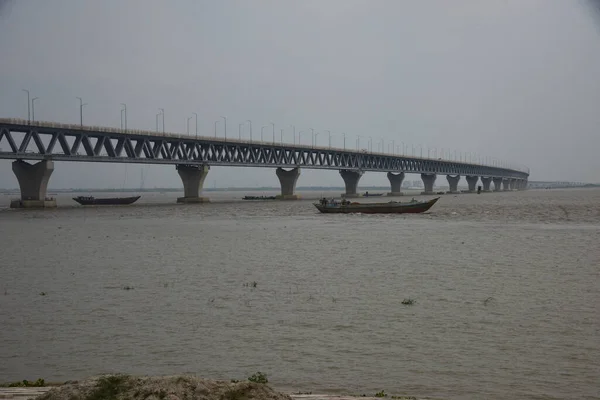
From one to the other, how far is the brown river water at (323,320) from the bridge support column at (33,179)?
71.8 m

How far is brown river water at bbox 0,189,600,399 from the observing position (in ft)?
39.0

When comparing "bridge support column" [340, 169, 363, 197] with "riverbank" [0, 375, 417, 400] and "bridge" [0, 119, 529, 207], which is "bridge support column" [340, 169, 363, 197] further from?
"riverbank" [0, 375, 417, 400]

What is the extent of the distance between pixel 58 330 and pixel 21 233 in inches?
1622

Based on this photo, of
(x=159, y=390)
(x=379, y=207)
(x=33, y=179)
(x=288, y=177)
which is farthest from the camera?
(x=288, y=177)

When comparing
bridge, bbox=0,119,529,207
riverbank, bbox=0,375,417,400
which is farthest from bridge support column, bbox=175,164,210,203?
riverbank, bbox=0,375,417,400

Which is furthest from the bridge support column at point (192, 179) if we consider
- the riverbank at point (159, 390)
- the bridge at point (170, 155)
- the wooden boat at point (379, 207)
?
the riverbank at point (159, 390)

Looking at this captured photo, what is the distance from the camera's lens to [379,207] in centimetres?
9081

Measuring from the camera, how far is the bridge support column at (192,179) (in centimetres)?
13212

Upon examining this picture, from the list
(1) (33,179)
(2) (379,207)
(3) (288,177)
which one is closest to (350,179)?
(3) (288,177)

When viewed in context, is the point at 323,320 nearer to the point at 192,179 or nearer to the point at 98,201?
the point at 192,179

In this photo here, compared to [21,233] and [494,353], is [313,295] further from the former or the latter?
[21,233]

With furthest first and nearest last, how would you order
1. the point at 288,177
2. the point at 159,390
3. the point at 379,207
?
the point at 288,177 < the point at 379,207 < the point at 159,390

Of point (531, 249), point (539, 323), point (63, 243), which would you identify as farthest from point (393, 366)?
point (63, 243)

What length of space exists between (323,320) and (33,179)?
96224 millimetres
